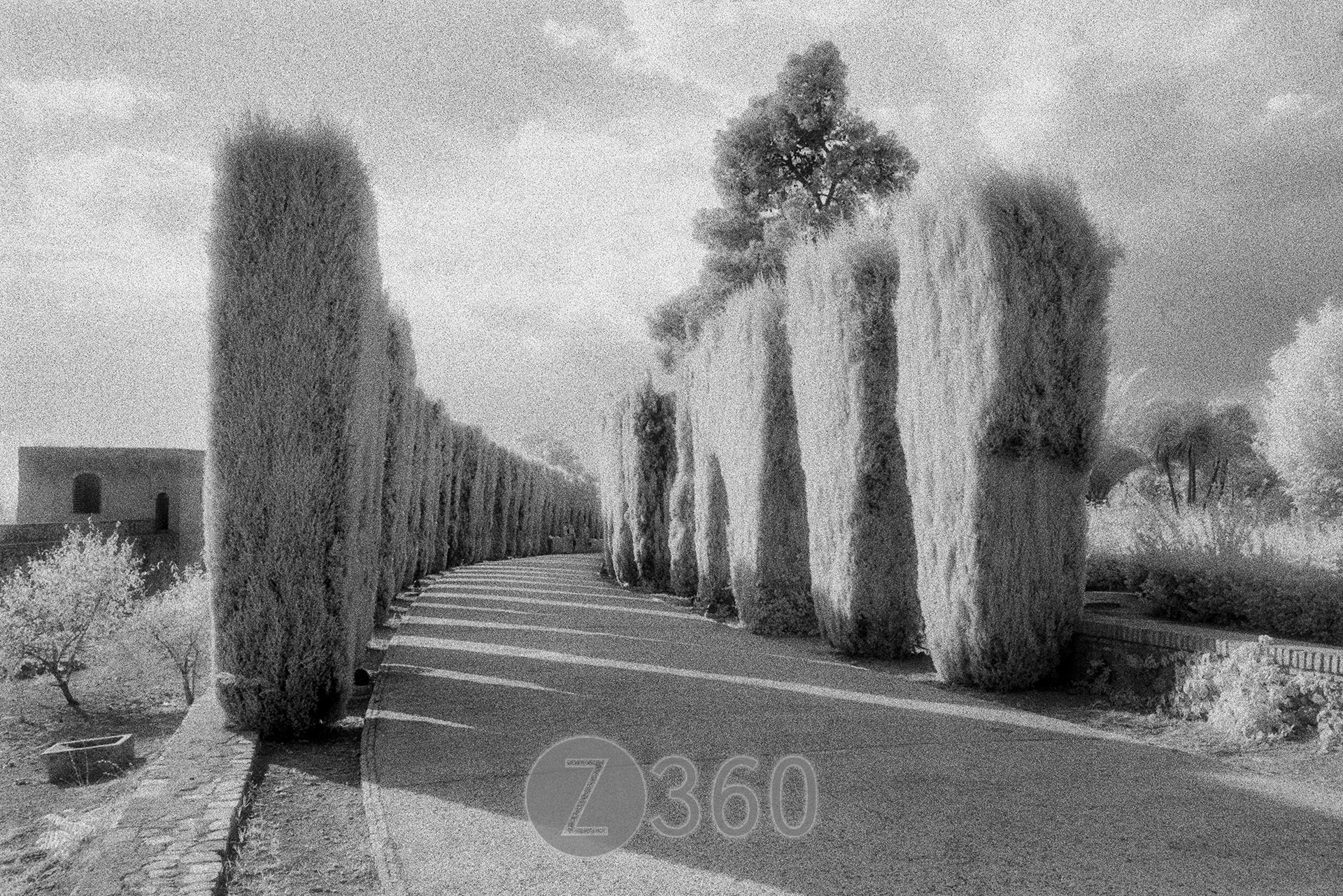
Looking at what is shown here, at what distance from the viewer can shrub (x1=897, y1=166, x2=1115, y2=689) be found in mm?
6480

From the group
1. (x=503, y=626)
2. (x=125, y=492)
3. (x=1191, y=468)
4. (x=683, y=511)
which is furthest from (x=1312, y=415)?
(x=125, y=492)

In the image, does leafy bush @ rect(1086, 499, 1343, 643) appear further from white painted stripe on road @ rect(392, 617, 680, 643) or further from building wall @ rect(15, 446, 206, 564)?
building wall @ rect(15, 446, 206, 564)

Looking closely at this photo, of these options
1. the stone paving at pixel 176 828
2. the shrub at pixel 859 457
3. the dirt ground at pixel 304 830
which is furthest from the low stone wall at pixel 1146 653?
the stone paving at pixel 176 828

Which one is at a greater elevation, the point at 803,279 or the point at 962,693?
the point at 803,279

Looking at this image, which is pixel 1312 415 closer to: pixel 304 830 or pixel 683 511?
pixel 683 511

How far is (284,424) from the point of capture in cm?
542

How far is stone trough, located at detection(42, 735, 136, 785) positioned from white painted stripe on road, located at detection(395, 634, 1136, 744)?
293cm

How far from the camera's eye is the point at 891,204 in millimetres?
8414

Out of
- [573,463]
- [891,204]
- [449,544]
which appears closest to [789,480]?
[891,204]

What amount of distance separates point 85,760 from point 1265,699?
26.9 feet

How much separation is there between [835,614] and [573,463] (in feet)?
262

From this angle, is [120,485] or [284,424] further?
[120,485]

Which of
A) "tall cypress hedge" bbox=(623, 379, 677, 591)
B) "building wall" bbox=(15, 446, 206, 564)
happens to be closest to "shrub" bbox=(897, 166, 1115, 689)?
"tall cypress hedge" bbox=(623, 379, 677, 591)

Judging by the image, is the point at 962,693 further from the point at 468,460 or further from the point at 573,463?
the point at 573,463
